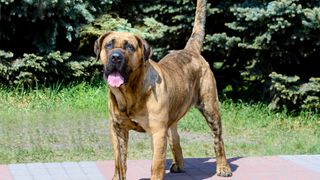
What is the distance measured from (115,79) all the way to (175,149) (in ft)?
5.41

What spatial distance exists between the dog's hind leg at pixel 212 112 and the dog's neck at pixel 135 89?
1.00 meters

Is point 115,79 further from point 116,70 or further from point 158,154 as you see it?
point 158,154

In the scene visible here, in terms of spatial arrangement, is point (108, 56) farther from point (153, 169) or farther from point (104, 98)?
point (104, 98)

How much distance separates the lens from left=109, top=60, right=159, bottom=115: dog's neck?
5.73 m

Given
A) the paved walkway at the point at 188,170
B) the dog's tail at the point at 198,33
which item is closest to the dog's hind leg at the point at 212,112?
the paved walkway at the point at 188,170

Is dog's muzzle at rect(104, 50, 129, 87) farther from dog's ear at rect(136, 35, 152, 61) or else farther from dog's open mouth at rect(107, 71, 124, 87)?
dog's ear at rect(136, 35, 152, 61)

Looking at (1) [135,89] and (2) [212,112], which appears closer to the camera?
(1) [135,89]

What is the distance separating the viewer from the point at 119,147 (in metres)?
6.08

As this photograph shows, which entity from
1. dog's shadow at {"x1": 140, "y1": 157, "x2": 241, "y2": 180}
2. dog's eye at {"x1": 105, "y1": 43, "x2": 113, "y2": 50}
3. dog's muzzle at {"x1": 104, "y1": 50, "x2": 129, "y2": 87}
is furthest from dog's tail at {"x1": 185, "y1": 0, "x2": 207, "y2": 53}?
dog's muzzle at {"x1": 104, "y1": 50, "x2": 129, "y2": 87}

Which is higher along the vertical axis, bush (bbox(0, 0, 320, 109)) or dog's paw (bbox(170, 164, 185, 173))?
bush (bbox(0, 0, 320, 109))

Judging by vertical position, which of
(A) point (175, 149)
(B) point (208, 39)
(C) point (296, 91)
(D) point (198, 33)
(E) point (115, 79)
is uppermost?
(D) point (198, 33)

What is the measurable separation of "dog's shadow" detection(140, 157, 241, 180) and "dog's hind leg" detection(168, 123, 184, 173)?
0.07m

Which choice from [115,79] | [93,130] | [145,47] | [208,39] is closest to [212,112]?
[145,47]

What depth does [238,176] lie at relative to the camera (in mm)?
6777
